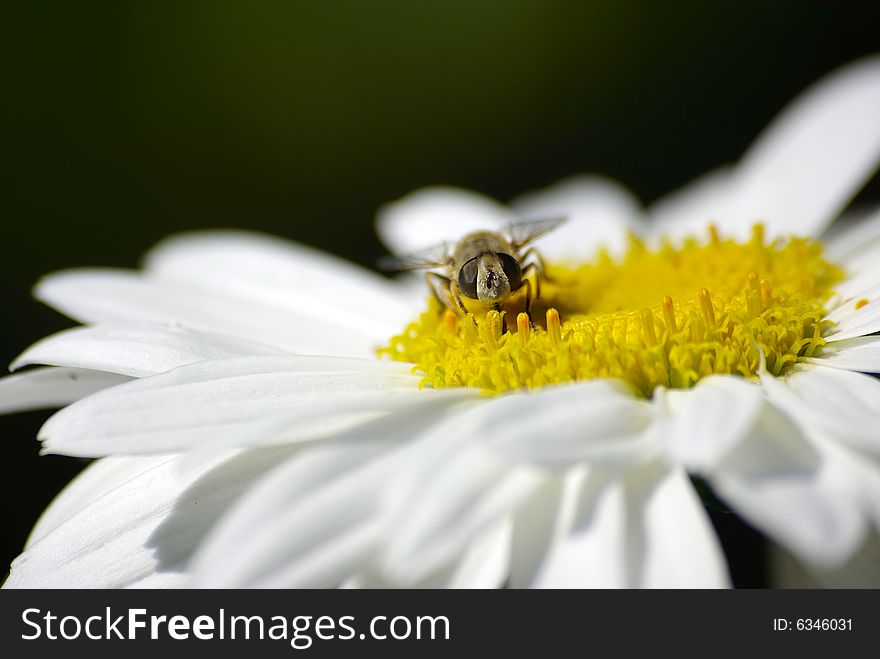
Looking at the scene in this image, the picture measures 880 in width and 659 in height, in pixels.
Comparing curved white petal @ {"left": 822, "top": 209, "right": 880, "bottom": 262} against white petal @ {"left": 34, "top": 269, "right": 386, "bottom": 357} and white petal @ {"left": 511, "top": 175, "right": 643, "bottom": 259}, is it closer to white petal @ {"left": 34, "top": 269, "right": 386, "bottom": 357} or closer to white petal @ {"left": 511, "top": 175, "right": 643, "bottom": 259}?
white petal @ {"left": 511, "top": 175, "right": 643, "bottom": 259}

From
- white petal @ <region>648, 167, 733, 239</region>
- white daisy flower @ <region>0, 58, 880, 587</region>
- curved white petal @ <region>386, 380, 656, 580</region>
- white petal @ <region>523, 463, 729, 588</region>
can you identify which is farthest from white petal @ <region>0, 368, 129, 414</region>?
white petal @ <region>648, 167, 733, 239</region>

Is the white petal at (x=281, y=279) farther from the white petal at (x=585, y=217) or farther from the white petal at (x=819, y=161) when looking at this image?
the white petal at (x=819, y=161)

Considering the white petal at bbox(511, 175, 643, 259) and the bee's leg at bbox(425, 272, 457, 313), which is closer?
the bee's leg at bbox(425, 272, 457, 313)

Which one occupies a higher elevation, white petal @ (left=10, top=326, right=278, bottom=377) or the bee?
the bee

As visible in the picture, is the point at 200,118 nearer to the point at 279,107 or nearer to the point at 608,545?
the point at 279,107

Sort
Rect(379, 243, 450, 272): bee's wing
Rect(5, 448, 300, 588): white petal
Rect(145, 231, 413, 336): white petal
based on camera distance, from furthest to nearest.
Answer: Rect(145, 231, 413, 336): white petal → Rect(379, 243, 450, 272): bee's wing → Rect(5, 448, 300, 588): white petal

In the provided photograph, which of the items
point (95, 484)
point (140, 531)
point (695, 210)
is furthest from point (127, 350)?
point (695, 210)

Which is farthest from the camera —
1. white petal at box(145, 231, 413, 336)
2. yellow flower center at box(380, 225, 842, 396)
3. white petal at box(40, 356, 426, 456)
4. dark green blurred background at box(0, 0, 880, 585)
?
dark green blurred background at box(0, 0, 880, 585)

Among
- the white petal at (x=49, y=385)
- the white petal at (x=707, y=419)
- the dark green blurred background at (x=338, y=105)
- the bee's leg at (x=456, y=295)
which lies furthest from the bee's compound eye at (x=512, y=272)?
the dark green blurred background at (x=338, y=105)
